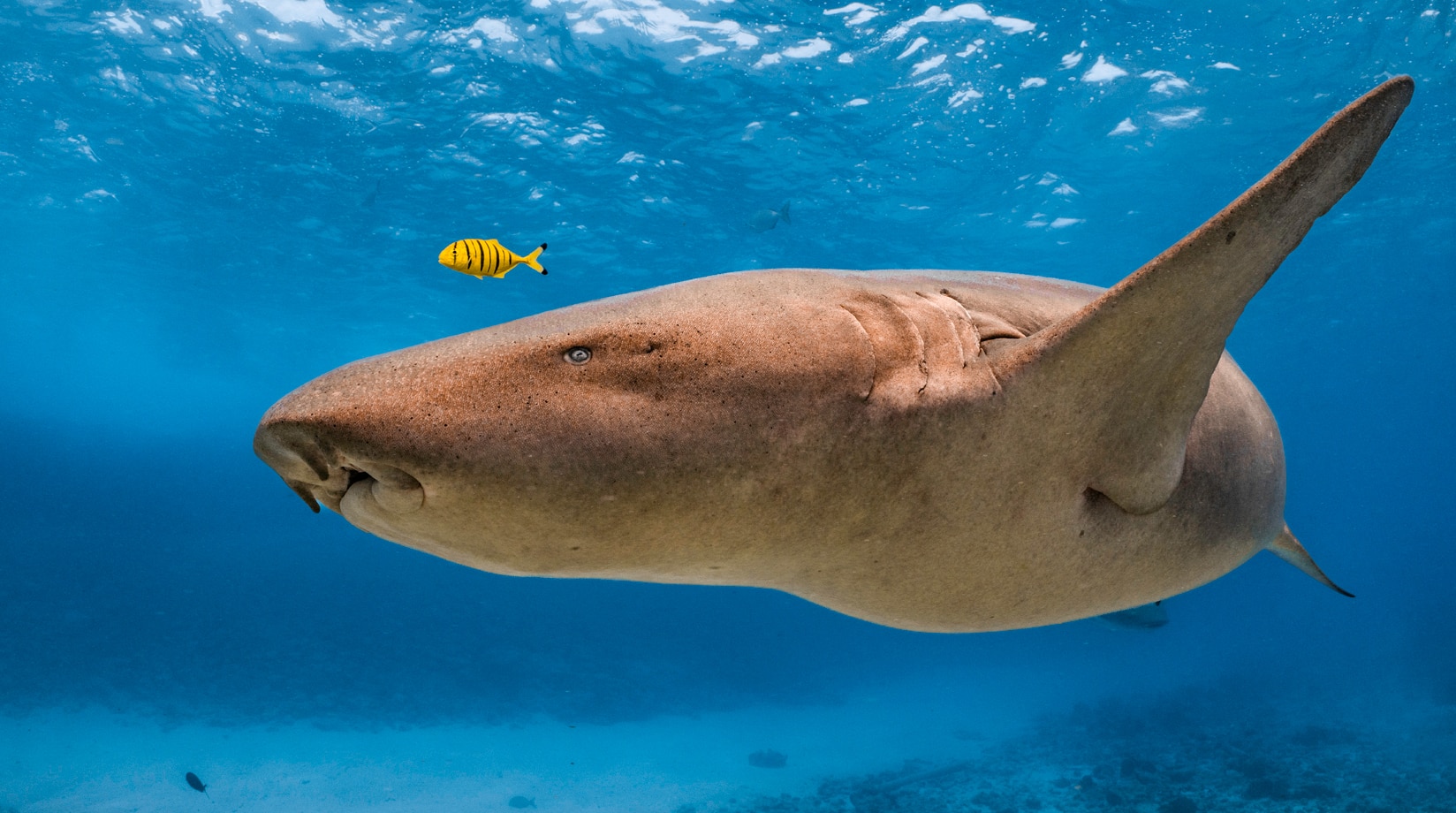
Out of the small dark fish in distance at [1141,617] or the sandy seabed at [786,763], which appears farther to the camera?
the sandy seabed at [786,763]

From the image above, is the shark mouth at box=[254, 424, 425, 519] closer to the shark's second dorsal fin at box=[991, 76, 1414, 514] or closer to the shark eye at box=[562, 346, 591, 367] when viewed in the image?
the shark eye at box=[562, 346, 591, 367]

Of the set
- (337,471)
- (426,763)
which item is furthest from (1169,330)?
(426,763)

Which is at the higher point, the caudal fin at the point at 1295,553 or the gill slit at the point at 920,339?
the gill slit at the point at 920,339

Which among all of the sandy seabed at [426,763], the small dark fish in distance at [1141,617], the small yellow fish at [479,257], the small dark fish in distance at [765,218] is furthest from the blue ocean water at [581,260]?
the small yellow fish at [479,257]

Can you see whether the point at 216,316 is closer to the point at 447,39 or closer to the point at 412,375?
the point at 447,39

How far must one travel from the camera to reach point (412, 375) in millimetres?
1476

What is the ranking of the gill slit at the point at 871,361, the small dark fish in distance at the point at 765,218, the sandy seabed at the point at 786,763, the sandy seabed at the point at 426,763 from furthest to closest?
the sandy seabed at the point at 426,763, the sandy seabed at the point at 786,763, the small dark fish in distance at the point at 765,218, the gill slit at the point at 871,361

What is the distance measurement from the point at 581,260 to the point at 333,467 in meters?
29.2

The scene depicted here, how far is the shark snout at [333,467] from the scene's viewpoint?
4.61ft

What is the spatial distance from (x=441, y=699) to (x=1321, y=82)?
3818 centimetres

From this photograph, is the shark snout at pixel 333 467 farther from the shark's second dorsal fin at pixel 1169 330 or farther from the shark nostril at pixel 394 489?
the shark's second dorsal fin at pixel 1169 330

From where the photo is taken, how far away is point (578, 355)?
160 cm

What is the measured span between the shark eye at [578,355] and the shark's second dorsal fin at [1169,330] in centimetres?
100

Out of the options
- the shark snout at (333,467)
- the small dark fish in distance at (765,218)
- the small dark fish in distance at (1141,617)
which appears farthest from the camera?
the small dark fish in distance at (765,218)
